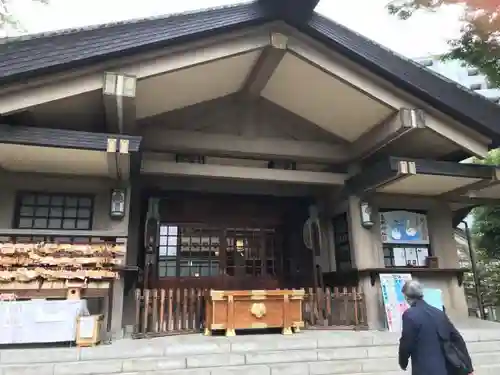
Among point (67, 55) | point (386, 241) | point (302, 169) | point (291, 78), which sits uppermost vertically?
point (291, 78)

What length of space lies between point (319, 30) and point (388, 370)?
4915 millimetres

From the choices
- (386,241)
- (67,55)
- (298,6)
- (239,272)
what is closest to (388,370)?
(386,241)

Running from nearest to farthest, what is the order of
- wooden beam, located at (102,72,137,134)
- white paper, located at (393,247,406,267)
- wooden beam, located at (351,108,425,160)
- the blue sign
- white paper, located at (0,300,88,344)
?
1. white paper, located at (0,300,88,344)
2. wooden beam, located at (102,72,137,134)
3. wooden beam, located at (351,108,425,160)
4. the blue sign
5. white paper, located at (393,247,406,267)

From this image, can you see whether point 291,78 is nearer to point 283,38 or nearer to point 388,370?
point 283,38

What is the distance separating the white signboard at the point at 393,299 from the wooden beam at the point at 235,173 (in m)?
2.07

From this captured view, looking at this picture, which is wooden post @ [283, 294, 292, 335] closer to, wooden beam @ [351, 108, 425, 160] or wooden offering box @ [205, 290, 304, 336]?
wooden offering box @ [205, 290, 304, 336]

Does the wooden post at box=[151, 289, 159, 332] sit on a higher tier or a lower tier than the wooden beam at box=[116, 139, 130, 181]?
lower

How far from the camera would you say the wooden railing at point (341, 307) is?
688 centimetres

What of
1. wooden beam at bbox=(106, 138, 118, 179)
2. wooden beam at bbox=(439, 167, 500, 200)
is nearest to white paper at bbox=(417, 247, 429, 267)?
wooden beam at bbox=(439, 167, 500, 200)

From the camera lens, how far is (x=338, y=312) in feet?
24.0

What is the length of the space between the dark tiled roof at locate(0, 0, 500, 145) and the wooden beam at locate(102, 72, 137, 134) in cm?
34

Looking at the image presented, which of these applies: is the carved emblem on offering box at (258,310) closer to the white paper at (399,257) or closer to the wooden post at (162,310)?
the wooden post at (162,310)

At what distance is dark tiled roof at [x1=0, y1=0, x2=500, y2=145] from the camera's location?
5.37 metres

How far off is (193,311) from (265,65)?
167 inches
